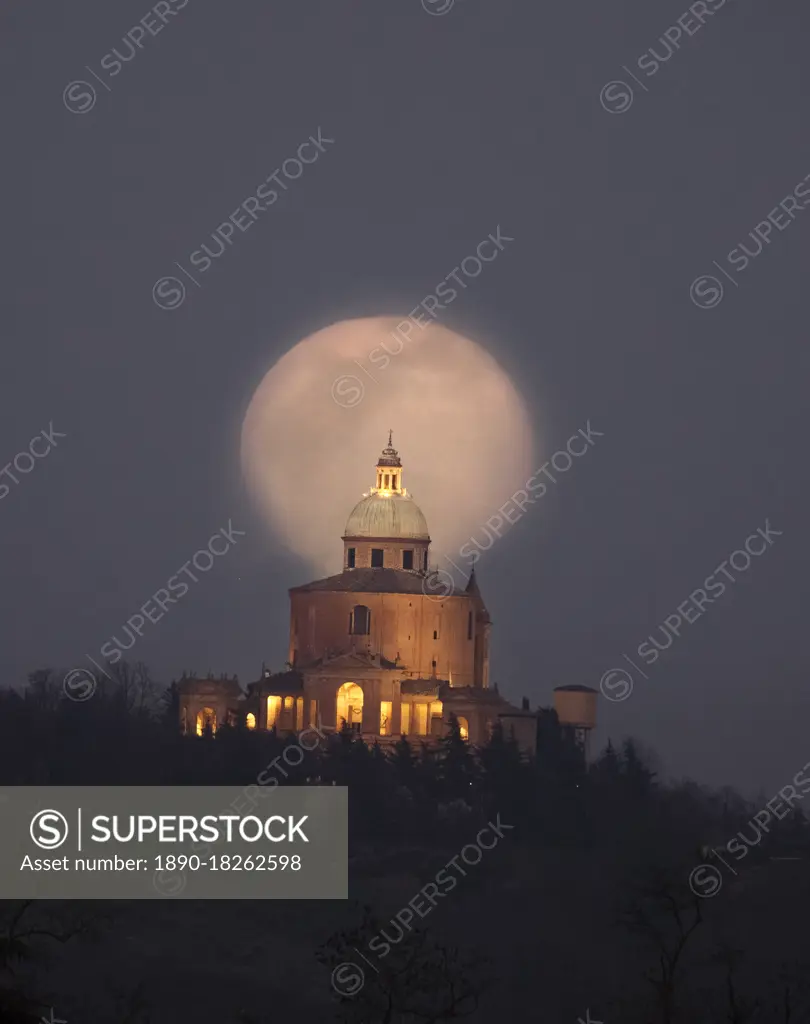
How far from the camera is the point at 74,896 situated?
282 feet

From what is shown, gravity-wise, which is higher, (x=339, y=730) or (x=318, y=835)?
(x=339, y=730)

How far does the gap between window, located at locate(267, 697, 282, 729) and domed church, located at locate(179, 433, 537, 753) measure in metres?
0.03

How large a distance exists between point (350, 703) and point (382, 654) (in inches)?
105

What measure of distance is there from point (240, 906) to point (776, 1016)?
1744 centimetres

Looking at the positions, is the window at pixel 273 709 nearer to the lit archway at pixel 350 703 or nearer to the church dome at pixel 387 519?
the lit archway at pixel 350 703

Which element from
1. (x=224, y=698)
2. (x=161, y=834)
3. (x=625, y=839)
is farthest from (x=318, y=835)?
(x=224, y=698)

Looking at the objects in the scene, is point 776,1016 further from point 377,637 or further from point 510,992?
point 377,637

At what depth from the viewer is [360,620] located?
388 feet

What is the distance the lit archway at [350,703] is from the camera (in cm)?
11569

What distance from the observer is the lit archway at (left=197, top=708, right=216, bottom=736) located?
115 metres
